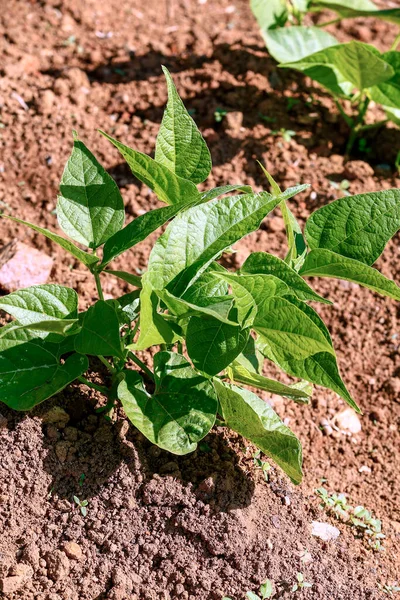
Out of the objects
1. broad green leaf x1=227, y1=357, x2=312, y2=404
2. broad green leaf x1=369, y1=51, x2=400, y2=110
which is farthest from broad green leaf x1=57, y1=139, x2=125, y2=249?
broad green leaf x1=369, y1=51, x2=400, y2=110

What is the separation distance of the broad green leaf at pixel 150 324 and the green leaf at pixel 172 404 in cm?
19

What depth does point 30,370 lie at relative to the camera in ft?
6.46

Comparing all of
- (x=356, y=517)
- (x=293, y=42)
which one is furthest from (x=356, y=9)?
(x=356, y=517)

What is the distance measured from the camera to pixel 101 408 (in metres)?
2.12

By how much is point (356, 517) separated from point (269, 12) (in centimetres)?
227

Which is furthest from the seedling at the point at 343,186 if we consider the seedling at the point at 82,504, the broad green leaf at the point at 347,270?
the seedling at the point at 82,504

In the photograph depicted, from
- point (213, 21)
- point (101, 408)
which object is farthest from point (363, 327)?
point (213, 21)

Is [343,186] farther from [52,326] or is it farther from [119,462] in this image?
[52,326]

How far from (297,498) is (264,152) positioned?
5.04 ft

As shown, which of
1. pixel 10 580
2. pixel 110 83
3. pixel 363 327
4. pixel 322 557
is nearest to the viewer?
pixel 10 580

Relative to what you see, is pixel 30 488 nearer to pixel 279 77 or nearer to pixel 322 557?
pixel 322 557

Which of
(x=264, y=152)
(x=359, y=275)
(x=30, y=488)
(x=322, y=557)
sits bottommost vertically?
(x=322, y=557)

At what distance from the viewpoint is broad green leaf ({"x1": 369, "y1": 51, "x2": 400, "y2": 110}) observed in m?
2.89

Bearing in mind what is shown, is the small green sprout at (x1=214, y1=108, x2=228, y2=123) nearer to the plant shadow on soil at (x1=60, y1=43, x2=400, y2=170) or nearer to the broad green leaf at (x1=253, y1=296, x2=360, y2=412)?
the plant shadow on soil at (x1=60, y1=43, x2=400, y2=170)
